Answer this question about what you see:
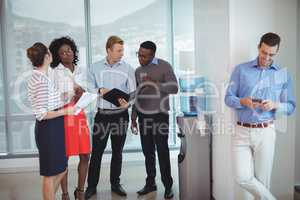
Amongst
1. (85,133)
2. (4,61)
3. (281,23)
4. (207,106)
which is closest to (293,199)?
(207,106)

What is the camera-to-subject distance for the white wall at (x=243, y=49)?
2.91 metres

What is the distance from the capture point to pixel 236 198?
3.06 meters

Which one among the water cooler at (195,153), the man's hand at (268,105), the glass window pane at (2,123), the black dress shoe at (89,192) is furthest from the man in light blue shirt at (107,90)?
the glass window pane at (2,123)

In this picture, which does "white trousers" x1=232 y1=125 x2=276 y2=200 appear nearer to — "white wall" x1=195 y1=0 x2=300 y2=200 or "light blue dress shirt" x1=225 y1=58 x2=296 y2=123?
"light blue dress shirt" x1=225 y1=58 x2=296 y2=123

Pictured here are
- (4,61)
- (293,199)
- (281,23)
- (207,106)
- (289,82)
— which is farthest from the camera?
(4,61)

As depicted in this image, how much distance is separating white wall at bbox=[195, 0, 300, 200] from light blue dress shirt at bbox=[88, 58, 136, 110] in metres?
0.96

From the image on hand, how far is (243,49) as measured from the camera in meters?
2.94

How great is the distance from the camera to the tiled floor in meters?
3.93

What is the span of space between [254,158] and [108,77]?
1.80 metres

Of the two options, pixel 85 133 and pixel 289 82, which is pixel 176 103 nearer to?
pixel 85 133

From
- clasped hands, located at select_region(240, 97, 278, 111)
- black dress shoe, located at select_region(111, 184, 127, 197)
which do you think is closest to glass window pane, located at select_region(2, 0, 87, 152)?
black dress shoe, located at select_region(111, 184, 127, 197)

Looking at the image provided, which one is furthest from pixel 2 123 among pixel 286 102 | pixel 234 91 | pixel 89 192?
pixel 286 102

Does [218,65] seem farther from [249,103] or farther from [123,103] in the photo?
[123,103]

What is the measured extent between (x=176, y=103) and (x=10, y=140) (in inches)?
104
